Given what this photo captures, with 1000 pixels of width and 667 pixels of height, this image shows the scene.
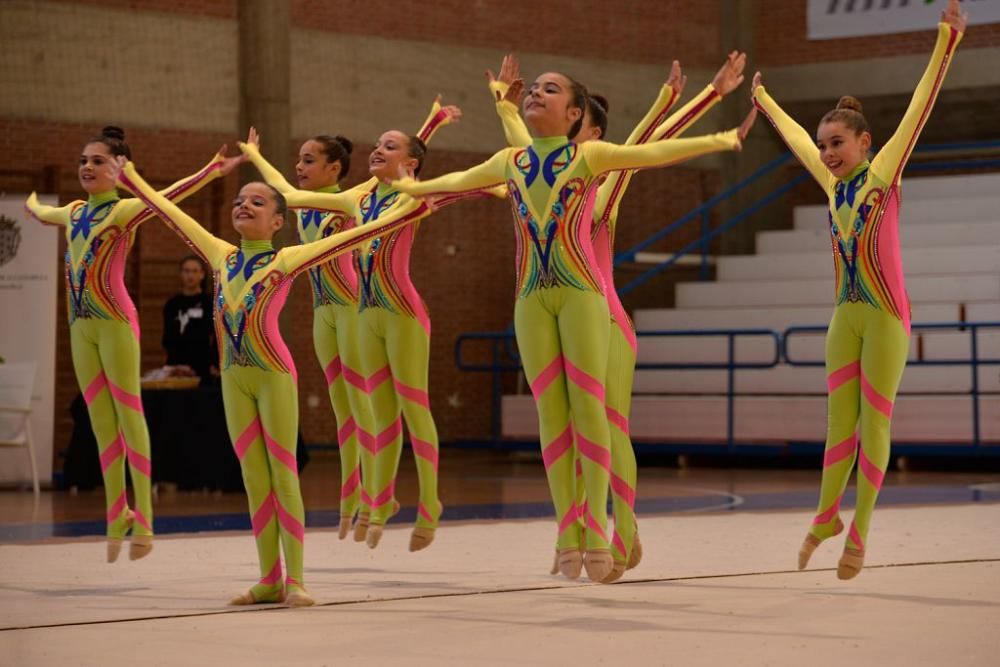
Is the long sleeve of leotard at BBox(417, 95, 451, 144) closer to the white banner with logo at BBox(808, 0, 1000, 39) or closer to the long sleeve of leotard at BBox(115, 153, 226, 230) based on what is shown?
the long sleeve of leotard at BBox(115, 153, 226, 230)

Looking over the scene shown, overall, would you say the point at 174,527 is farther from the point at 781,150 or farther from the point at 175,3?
the point at 781,150

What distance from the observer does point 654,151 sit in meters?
5.04

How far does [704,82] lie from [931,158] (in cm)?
246

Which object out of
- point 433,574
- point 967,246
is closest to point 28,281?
point 433,574

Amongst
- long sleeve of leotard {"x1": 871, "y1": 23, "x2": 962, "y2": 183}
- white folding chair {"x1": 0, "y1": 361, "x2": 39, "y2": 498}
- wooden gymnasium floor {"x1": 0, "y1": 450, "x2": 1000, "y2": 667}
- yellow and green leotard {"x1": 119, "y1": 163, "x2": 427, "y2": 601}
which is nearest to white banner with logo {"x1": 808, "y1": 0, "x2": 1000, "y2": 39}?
wooden gymnasium floor {"x1": 0, "y1": 450, "x2": 1000, "y2": 667}

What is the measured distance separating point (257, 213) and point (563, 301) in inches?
44.1

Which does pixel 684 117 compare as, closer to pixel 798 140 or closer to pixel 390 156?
pixel 798 140

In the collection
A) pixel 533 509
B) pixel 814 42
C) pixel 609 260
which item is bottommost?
pixel 533 509

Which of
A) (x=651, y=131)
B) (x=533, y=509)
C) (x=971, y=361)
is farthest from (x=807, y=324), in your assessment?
(x=651, y=131)

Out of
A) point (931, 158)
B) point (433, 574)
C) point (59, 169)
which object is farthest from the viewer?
point (931, 158)

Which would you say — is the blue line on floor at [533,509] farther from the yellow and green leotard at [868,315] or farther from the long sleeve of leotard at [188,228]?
the yellow and green leotard at [868,315]

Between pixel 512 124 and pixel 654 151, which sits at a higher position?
pixel 512 124

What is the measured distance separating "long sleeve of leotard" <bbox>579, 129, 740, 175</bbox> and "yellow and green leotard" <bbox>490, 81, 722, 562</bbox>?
47 centimetres

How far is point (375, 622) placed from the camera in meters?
4.86
